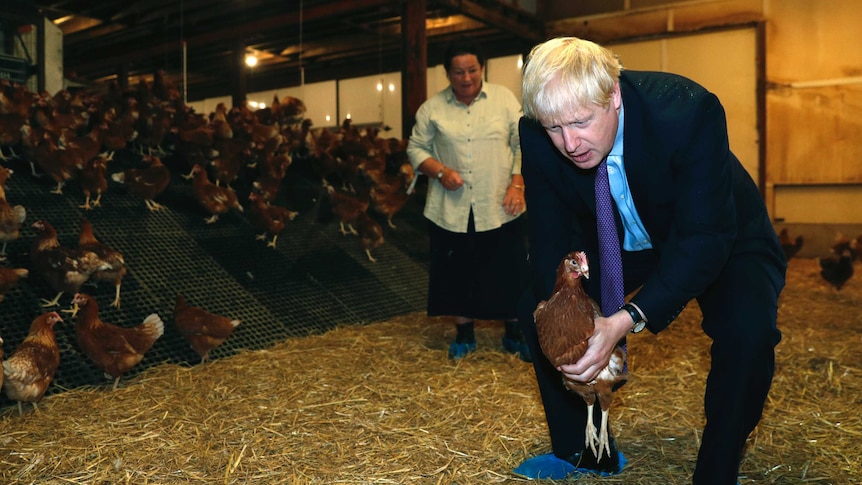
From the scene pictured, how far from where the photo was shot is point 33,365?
9.96 ft

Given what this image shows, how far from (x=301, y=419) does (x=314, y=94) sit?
40.7ft

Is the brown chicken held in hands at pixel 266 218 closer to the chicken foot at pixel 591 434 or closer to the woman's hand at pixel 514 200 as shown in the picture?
the woman's hand at pixel 514 200

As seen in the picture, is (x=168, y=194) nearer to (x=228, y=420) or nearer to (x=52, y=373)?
(x=52, y=373)

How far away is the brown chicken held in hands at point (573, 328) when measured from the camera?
1.85 meters

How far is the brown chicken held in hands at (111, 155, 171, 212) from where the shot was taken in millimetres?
5180

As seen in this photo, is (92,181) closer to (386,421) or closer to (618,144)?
(386,421)

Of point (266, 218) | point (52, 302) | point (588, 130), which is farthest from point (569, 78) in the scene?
point (266, 218)

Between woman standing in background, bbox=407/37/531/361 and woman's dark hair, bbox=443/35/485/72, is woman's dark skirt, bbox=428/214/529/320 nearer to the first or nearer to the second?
woman standing in background, bbox=407/37/531/361

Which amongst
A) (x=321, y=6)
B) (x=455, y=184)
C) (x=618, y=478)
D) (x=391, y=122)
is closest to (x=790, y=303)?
(x=455, y=184)

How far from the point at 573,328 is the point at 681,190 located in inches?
19.2

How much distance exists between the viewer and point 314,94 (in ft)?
47.4

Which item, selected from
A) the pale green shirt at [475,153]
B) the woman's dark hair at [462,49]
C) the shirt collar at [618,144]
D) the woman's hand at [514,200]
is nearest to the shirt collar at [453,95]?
the pale green shirt at [475,153]

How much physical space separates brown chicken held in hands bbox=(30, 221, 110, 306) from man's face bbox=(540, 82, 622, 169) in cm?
318

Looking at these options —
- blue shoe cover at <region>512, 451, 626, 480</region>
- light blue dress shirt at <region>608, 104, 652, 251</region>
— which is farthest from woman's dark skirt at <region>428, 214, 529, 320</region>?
light blue dress shirt at <region>608, 104, 652, 251</region>
